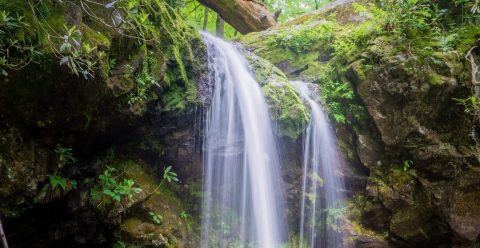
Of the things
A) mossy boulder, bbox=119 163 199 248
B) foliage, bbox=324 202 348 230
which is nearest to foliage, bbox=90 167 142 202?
mossy boulder, bbox=119 163 199 248

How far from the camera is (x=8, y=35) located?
2.85 m

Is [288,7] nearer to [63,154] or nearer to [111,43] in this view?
[111,43]

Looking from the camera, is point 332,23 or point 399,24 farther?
point 332,23

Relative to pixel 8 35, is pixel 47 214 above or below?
below

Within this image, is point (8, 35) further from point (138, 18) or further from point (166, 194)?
point (166, 194)

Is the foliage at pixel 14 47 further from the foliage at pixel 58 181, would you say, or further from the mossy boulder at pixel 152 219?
the mossy boulder at pixel 152 219

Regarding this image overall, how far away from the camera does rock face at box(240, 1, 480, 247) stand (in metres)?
5.36

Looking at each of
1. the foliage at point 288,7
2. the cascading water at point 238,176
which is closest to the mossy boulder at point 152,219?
the cascading water at point 238,176

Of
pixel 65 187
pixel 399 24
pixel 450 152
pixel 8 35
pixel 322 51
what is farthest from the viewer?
pixel 322 51

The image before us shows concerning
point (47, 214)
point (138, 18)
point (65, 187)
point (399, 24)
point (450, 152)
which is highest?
point (399, 24)

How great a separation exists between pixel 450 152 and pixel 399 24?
2.45m

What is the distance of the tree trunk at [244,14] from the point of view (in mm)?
8656

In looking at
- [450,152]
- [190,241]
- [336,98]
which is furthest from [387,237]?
[190,241]

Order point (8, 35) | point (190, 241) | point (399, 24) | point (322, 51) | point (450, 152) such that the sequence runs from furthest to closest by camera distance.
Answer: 1. point (322, 51)
2. point (399, 24)
3. point (450, 152)
4. point (190, 241)
5. point (8, 35)
